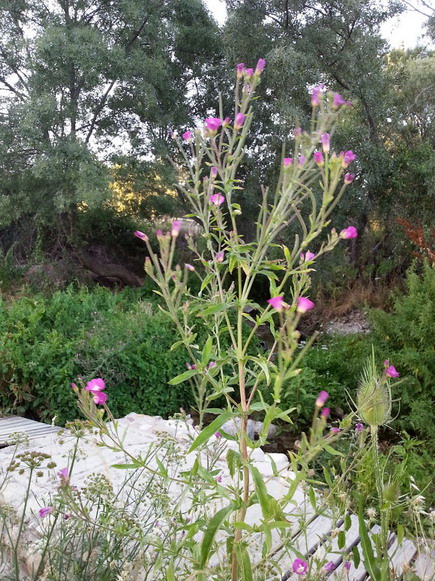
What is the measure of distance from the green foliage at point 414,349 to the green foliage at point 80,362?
1.55 metres

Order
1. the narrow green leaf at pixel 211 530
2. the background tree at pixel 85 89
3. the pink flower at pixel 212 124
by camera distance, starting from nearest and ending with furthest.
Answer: the narrow green leaf at pixel 211 530 < the pink flower at pixel 212 124 < the background tree at pixel 85 89

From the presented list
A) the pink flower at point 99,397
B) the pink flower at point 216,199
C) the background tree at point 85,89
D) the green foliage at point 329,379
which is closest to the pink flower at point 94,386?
the pink flower at point 99,397

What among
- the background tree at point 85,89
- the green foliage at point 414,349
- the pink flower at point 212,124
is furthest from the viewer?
the background tree at point 85,89

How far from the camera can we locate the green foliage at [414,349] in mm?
3285

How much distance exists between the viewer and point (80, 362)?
147 inches

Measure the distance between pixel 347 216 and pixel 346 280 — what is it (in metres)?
1.05

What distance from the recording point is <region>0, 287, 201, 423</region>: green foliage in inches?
143

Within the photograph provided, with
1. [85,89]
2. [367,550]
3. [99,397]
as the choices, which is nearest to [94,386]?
[99,397]

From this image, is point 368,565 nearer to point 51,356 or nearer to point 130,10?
point 51,356

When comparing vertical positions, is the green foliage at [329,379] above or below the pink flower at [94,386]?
below

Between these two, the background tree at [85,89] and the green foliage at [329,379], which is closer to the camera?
the green foliage at [329,379]

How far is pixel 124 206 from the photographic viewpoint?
8.48m

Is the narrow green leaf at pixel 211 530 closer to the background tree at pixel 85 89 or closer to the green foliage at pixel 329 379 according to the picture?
the green foliage at pixel 329 379

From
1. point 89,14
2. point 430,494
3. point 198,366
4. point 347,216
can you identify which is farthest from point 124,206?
point 198,366
